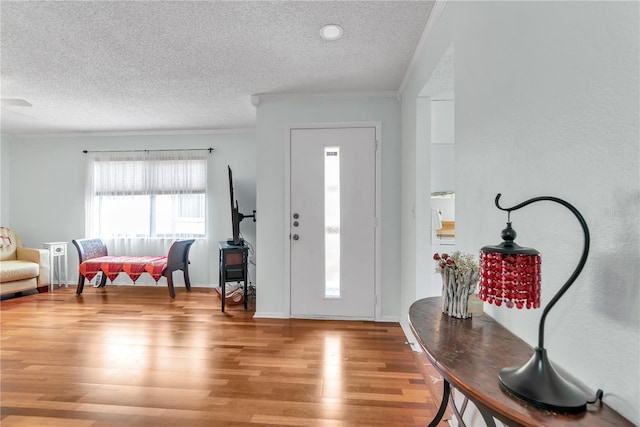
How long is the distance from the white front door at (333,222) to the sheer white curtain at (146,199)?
7.07ft

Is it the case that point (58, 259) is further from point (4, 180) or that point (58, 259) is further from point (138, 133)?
point (138, 133)

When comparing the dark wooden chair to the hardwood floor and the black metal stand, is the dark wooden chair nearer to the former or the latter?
the hardwood floor

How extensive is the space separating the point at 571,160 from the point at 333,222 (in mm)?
2618

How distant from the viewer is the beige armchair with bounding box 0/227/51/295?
412 cm

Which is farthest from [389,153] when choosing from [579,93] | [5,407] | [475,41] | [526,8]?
[5,407]

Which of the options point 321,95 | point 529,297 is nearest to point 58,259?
point 321,95

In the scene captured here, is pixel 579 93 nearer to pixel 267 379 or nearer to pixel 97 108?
pixel 267 379

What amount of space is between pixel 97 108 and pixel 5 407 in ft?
10.6

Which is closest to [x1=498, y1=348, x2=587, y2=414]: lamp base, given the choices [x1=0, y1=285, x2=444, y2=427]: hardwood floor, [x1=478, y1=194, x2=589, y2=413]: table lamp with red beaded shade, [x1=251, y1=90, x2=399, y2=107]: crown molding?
[x1=478, y1=194, x2=589, y2=413]: table lamp with red beaded shade

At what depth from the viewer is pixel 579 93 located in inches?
32.7

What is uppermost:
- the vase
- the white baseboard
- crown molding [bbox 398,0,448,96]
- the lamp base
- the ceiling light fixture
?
the ceiling light fixture

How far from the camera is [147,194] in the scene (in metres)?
4.95

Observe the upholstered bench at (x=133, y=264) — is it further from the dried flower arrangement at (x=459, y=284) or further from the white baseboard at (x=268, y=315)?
the dried flower arrangement at (x=459, y=284)

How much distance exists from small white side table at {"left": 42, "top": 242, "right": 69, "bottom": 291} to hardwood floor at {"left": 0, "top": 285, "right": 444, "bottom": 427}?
109 centimetres
